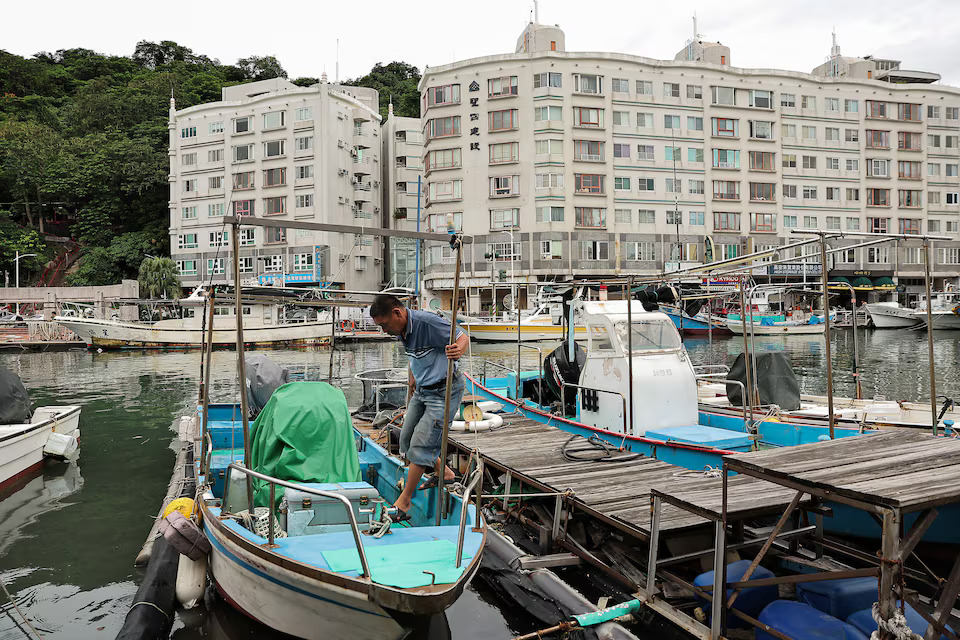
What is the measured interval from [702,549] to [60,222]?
80605mm

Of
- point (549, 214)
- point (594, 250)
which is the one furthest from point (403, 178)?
point (594, 250)

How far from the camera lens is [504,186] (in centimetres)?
5581

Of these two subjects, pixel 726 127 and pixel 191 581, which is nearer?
pixel 191 581

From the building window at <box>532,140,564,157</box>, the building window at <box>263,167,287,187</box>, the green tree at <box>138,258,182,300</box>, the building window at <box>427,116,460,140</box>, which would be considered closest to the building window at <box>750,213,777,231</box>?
the building window at <box>532,140,564,157</box>

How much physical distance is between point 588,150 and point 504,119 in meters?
7.56

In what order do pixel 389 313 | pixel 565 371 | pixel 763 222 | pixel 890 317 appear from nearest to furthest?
1. pixel 389 313
2. pixel 565 371
3. pixel 890 317
4. pixel 763 222

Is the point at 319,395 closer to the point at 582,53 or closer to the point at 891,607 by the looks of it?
the point at 891,607

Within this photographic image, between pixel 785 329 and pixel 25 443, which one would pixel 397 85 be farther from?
pixel 25 443

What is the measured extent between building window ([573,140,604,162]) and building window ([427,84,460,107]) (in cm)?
1092

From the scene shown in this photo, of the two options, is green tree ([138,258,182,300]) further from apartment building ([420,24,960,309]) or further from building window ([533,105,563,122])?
building window ([533,105,563,122])

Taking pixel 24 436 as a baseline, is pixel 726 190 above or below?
above

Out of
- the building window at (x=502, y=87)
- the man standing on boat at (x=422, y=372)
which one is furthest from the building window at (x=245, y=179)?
the man standing on boat at (x=422, y=372)

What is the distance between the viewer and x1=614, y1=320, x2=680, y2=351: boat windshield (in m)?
10.8

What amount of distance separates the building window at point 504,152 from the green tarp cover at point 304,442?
5024cm
